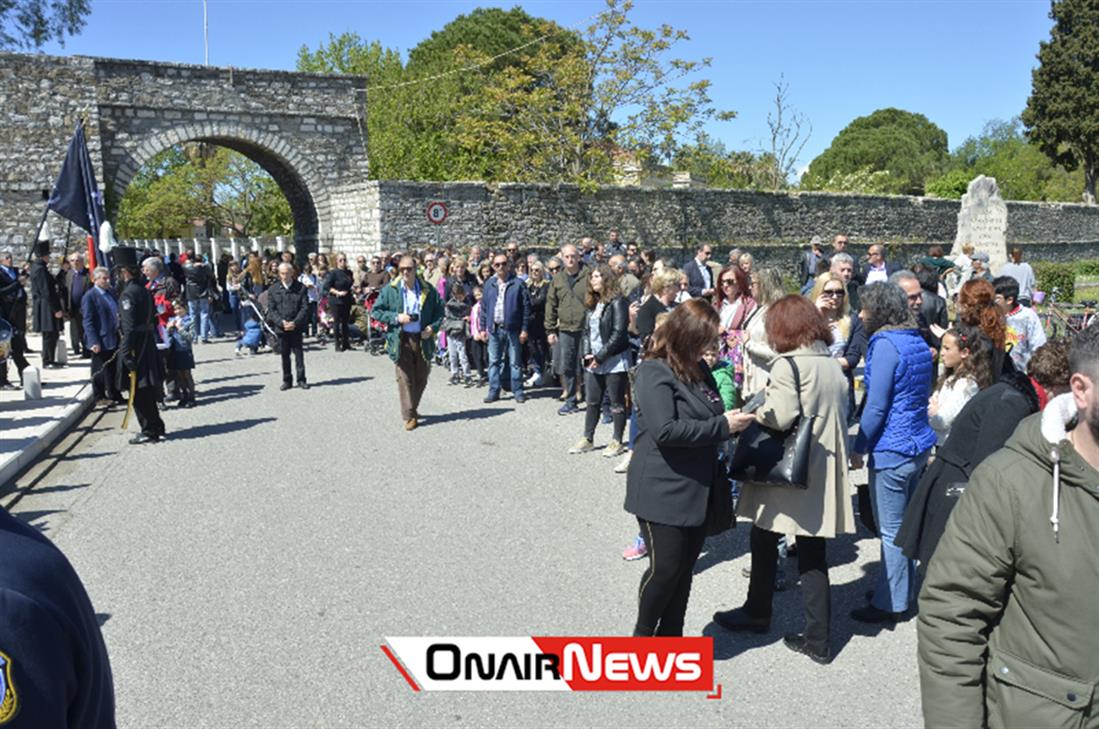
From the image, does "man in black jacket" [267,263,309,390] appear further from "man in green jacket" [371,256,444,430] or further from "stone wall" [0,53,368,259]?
"stone wall" [0,53,368,259]

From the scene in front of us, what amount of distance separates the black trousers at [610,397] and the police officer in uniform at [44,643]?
23.3 feet

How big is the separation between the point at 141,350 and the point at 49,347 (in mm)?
6615

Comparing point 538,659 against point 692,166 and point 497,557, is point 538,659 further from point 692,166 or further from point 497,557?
point 692,166

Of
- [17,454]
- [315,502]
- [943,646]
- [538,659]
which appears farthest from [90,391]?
[943,646]

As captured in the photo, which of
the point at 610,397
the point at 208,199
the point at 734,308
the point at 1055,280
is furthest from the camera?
the point at 208,199

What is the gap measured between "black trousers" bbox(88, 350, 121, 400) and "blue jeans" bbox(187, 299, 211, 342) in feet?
21.3

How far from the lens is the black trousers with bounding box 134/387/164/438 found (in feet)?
30.4

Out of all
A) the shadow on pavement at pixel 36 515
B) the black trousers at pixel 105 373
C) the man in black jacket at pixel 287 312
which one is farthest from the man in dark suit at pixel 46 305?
the shadow on pavement at pixel 36 515

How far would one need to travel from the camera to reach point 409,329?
9.80 meters

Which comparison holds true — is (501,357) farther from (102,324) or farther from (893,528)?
(893,528)

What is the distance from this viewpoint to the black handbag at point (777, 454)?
417 centimetres

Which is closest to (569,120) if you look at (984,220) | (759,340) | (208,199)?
(984,220)

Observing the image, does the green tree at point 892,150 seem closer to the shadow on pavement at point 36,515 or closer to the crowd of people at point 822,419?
the crowd of people at point 822,419

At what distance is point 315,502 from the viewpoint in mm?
7152
